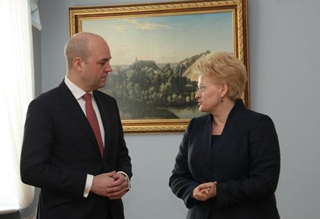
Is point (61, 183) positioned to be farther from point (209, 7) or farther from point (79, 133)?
point (209, 7)

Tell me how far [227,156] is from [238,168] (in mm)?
79

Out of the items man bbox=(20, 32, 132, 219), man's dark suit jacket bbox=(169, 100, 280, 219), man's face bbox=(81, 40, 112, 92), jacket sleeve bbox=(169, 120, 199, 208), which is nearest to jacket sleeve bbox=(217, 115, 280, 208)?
man's dark suit jacket bbox=(169, 100, 280, 219)

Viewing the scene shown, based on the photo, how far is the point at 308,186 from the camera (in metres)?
4.17

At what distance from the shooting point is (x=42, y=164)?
7.50 ft

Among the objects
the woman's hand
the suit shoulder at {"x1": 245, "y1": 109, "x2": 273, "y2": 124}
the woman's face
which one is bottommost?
the woman's hand

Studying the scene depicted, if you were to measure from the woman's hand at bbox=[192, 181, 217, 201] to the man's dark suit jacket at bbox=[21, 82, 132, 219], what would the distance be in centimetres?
44

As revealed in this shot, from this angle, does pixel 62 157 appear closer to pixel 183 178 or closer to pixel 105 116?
pixel 105 116

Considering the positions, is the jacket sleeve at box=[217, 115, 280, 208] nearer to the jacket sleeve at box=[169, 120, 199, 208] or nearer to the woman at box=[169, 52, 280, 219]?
the woman at box=[169, 52, 280, 219]

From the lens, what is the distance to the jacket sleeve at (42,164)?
2.28 m

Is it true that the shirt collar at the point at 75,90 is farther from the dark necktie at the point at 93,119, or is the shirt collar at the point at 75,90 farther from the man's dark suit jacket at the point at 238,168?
the man's dark suit jacket at the point at 238,168

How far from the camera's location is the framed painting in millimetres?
4246

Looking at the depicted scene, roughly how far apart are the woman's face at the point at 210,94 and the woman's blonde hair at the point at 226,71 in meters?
0.03

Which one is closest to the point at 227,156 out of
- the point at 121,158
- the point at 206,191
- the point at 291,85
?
the point at 206,191

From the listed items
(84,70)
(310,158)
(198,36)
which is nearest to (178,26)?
(198,36)
